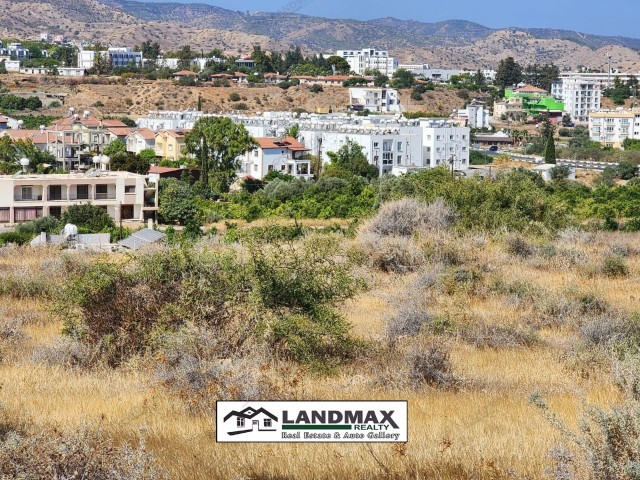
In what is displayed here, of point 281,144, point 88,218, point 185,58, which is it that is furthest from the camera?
point 185,58

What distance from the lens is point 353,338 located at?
940cm

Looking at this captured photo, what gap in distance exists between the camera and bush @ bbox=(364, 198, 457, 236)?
746 inches

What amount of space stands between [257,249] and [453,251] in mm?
7416

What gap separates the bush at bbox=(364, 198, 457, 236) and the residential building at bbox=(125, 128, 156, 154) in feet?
114

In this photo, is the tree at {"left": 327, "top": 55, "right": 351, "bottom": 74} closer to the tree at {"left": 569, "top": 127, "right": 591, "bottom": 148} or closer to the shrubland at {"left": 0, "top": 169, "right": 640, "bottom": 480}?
the tree at {"left": 569, "top": 127, "right": 591, "bottom": 148}

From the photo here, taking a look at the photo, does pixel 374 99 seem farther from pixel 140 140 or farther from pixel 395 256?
pixel 395 256

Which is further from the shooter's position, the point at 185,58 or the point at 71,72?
the point at 185,58

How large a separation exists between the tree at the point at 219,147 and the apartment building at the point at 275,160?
8.02 ft

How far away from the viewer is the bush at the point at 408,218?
18938mm

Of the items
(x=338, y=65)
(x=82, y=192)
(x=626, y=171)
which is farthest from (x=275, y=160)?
(x=338, y=65)

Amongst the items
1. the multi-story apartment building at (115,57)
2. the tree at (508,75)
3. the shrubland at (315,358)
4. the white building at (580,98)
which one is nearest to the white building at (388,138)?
the shrubland at (315,358)

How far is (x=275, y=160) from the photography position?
157 feet

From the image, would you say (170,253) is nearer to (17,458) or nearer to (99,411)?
(99,411)

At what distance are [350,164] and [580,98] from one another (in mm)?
58785
